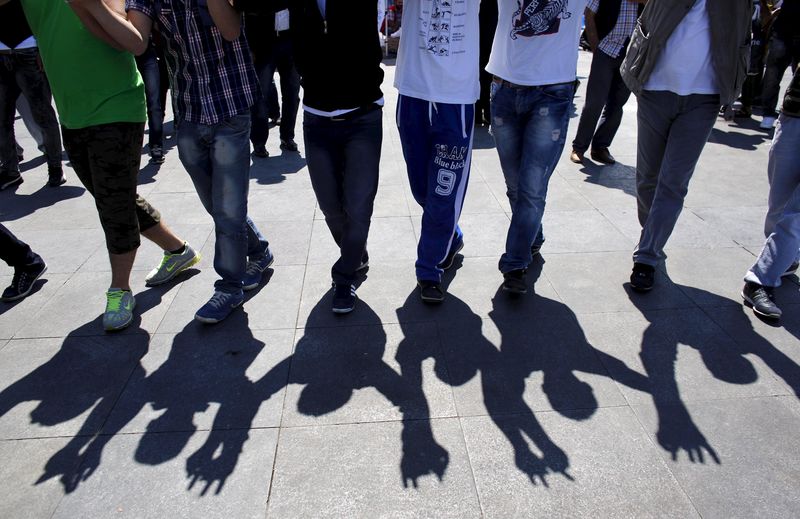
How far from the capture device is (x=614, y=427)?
2.50 m

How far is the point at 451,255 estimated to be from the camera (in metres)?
3.89

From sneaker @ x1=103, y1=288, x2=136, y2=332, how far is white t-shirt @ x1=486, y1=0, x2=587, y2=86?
2552 mm

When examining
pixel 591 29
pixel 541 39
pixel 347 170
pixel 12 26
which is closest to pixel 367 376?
pixel 347 170

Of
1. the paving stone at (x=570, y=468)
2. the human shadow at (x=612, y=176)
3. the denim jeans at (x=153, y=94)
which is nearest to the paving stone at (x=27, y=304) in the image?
the paving stone at (x=570, y=468)

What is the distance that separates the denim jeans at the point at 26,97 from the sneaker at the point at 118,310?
3.02m

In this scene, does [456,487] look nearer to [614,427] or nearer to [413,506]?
[413,506]

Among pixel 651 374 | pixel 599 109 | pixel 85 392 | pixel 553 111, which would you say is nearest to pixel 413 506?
pixel 651 374

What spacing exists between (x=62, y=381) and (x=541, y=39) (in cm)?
305

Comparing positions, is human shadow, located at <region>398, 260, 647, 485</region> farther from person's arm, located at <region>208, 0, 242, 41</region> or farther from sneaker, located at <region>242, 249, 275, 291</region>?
person's arm, located at <region>208, 0, 242, 41</region>

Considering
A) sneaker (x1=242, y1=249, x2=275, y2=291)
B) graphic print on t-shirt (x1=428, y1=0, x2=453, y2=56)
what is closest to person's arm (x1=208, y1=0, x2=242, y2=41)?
graphic print on t-shirt (x1=428, y1=0, x2=453, y2=56)

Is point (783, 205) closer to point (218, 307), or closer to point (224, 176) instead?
point (224, 176)

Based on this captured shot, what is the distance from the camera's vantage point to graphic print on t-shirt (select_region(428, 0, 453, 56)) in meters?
2.98

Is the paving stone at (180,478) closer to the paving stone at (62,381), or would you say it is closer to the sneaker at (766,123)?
the paving stone at (62,381)

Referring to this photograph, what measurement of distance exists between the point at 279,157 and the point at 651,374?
4.97 meters
